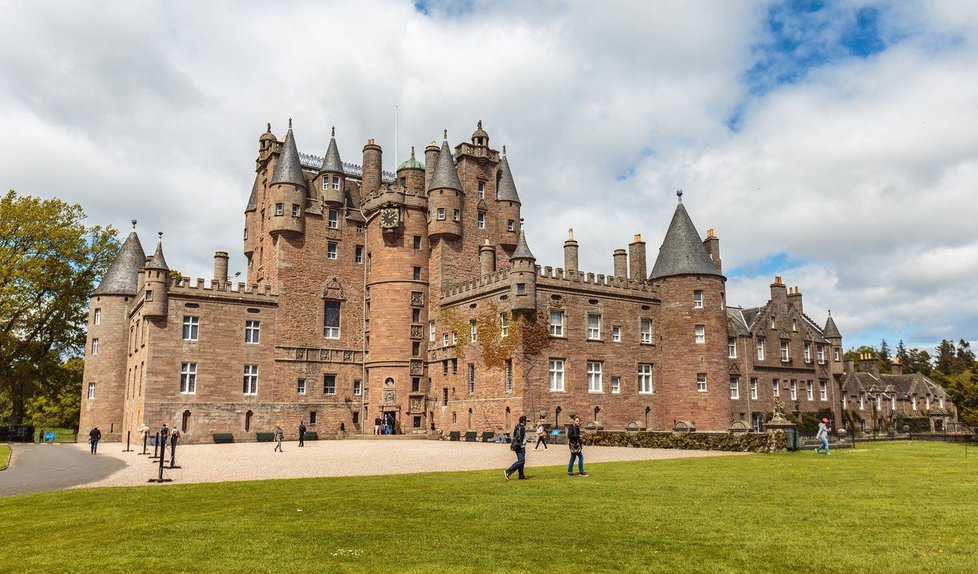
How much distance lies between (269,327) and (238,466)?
25671 millimetres

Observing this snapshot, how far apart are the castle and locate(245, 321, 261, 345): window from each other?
0.10m

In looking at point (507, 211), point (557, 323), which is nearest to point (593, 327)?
point (557, 323)

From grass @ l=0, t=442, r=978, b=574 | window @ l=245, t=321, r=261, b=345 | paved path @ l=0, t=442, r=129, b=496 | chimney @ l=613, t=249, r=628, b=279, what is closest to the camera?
grass @ l=0, t=442, r=978, b=574

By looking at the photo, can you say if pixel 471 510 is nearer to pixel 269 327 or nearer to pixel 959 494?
pixel 959 494

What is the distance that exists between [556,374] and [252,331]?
21101 mm

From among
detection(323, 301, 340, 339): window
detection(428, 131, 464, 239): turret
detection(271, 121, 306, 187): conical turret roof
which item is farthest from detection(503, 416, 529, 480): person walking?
detection(271, 121, 306, 187): conical turret roof

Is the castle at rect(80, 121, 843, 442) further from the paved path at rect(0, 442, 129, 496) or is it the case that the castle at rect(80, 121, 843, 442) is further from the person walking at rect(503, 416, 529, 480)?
the person walking at rect(503, 416, 529, 480)

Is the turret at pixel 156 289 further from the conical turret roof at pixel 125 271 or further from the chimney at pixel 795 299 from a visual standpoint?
the chimney at pixel 795 299

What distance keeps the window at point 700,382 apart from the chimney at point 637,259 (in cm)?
770

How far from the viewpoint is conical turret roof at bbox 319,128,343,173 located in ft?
181

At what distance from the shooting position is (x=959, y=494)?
16.6 meters

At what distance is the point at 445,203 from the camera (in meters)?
52.7

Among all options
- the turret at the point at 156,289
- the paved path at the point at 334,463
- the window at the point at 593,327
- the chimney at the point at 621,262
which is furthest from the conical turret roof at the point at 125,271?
the chimney at the point at 621,262

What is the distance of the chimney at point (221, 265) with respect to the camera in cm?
5666
